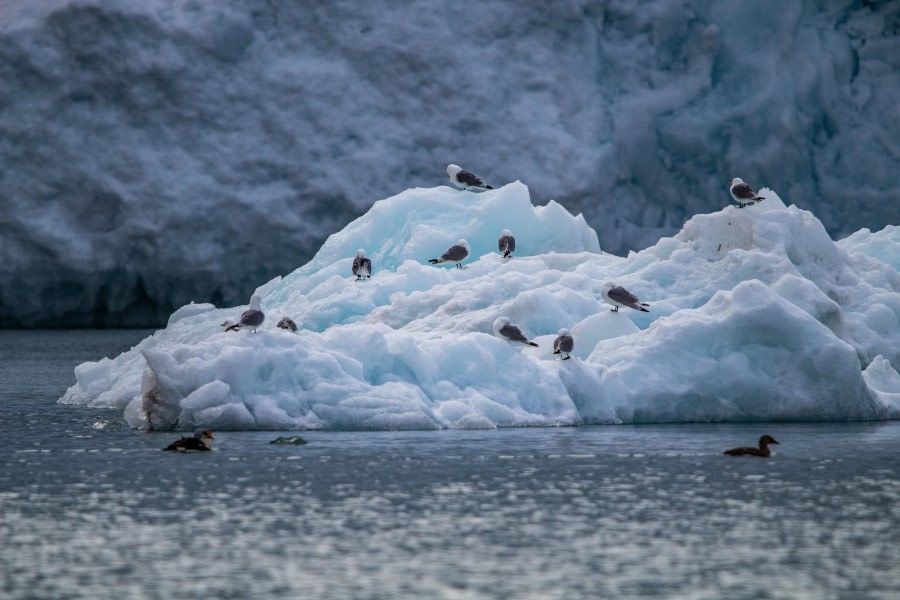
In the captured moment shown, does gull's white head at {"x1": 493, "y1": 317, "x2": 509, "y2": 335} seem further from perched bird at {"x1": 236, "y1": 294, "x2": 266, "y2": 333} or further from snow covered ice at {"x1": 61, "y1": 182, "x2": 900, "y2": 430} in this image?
perched bird at {"x1": 236, "y1": 294, "x2": 266, "y2": 333}

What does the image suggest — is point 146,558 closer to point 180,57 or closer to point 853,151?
point 180,57

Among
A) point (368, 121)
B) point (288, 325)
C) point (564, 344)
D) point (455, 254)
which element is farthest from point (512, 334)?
point (368, 121)

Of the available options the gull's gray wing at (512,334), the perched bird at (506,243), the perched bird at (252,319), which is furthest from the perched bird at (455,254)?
the perched bird at (252,319)

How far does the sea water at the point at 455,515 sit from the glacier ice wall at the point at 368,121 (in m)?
15.7

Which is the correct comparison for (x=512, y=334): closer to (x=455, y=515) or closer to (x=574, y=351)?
(x=574, y=351)

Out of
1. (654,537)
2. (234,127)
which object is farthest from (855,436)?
(234,127)

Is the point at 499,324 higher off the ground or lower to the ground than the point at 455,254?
lower

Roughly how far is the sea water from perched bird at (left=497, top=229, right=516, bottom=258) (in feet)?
16.0

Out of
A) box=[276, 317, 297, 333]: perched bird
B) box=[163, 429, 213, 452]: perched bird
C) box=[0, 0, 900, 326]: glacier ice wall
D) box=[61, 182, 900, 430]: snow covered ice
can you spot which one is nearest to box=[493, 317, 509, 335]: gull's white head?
box=[61, 182, 900, 430]: snow covered ice

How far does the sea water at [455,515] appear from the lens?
6.77 meters

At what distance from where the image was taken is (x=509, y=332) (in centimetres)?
1384

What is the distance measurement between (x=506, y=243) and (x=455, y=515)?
9195mm

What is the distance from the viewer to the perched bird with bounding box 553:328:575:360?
1357 cm

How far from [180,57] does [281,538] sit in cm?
2122
